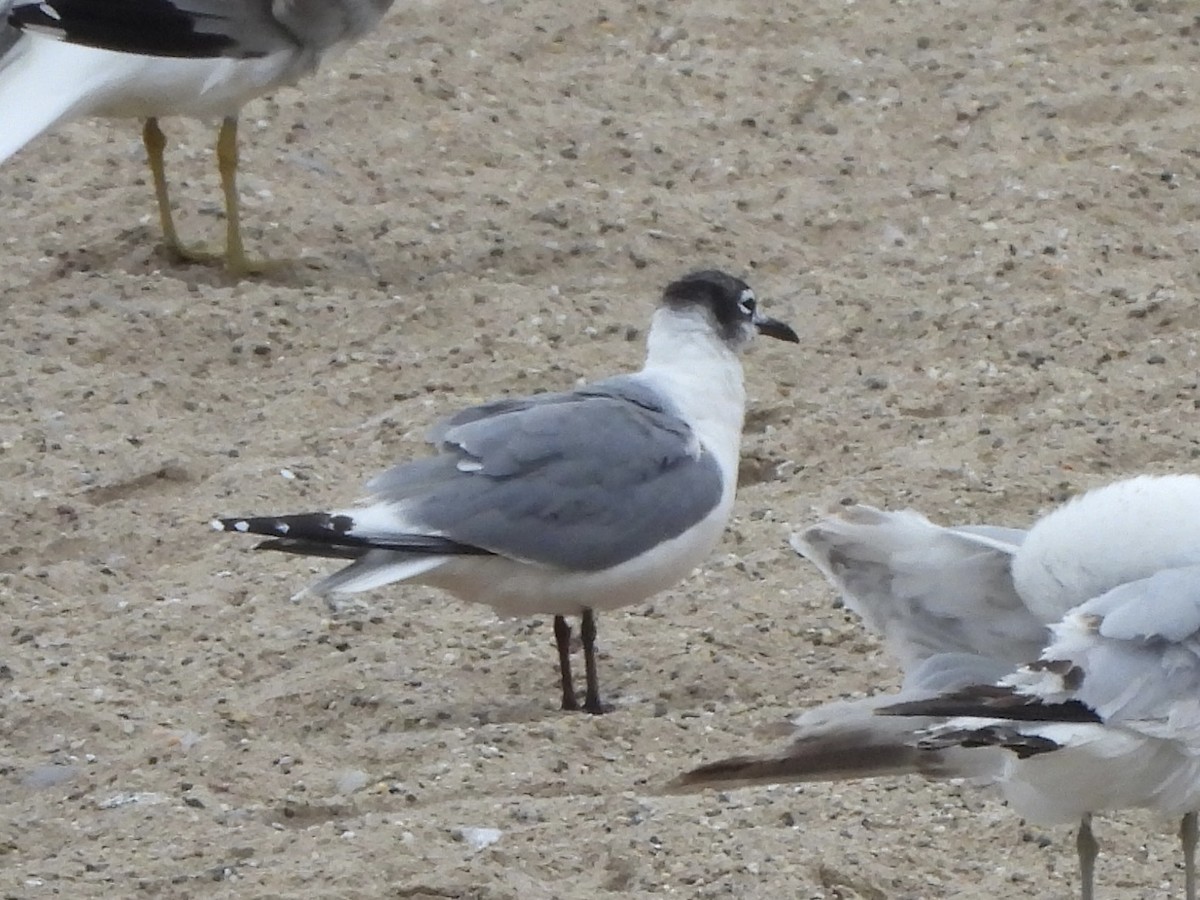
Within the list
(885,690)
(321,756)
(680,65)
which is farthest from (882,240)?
(321,756)

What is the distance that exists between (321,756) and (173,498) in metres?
1.24

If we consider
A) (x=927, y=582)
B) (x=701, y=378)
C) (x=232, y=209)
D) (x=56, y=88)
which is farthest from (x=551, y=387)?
(x=927, y=582)

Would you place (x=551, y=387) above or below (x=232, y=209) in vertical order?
below

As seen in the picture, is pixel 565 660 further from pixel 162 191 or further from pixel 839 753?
pixel 162 191

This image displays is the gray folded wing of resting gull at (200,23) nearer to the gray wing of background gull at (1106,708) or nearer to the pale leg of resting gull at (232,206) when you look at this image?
the pale leg of resting gull at (232,206)

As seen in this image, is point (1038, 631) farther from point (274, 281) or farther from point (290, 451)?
point (274, 281)

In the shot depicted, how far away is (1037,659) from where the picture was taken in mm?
3156

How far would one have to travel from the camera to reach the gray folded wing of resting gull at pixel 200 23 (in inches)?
241

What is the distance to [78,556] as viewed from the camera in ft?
15.9

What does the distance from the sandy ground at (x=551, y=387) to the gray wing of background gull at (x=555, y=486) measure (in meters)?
0.33

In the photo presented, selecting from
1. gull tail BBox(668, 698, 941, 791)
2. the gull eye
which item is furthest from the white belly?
gull tail BBox(668, 698, 941, 791)

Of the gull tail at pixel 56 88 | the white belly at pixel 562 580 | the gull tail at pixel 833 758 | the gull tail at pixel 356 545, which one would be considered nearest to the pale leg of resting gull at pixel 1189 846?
the gull tail at pixel 833 758

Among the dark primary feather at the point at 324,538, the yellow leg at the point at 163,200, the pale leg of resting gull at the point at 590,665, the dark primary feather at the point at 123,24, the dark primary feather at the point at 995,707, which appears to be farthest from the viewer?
the yellow leg at the point at 163,200

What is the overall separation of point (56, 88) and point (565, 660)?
2.74 metres
